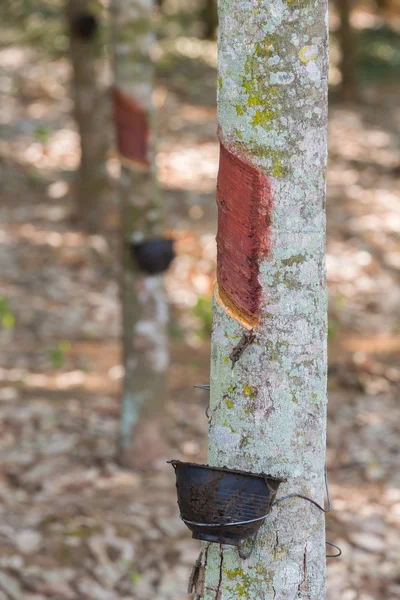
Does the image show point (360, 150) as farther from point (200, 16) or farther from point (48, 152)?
point (200, 16)

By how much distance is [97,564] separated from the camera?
356cm

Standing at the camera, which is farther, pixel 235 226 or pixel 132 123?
pixel 132 123

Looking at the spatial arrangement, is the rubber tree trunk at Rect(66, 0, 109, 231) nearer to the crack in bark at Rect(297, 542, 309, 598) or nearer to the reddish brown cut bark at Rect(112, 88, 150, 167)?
the reddish brown cut bark at Rect(112, 88, 150, 167)

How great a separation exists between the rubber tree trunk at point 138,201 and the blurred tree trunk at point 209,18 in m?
10.8

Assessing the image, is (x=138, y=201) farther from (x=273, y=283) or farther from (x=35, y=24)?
(x=35, y=24)

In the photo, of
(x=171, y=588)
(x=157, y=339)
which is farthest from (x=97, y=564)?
(x=157, y=339)

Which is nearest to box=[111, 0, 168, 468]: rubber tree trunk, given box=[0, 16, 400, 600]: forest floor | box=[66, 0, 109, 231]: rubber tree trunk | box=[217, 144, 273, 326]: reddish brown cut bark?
box=[0, 16, 400, 600]: forest floor

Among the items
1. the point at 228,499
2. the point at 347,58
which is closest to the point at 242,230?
the point at 228,499

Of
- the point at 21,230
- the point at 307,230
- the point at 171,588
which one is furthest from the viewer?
the point at 21,230

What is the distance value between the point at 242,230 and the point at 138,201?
8.07ft

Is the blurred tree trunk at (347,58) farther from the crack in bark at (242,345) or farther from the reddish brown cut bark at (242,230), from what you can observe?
the crack in bark at (242,345)

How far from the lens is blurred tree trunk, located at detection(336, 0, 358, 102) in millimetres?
11906

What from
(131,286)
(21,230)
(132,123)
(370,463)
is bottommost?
(370,463)

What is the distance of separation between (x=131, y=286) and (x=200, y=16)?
11964 mm
